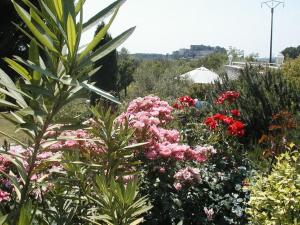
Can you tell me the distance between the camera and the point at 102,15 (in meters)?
1.64

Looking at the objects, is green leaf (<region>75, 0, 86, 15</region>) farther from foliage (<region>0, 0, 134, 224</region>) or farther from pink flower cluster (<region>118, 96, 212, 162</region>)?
pink flower cluster (<region>118, 96, 212, 162</region>)

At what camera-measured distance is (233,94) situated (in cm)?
800

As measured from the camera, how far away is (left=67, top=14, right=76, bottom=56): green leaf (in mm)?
1429

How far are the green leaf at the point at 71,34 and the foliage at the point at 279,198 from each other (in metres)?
2.22

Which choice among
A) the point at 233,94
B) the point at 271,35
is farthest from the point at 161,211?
the point at 271,35

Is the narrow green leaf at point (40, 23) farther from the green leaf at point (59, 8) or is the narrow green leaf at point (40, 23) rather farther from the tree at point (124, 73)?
the tree at point (124, 73)

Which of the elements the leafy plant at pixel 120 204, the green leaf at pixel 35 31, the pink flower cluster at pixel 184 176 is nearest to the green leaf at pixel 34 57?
the green leaf at pixel 35 31

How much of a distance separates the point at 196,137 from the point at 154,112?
2.01 meters

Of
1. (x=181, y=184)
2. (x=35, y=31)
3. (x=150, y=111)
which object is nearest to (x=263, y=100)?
(x=150, y=111)

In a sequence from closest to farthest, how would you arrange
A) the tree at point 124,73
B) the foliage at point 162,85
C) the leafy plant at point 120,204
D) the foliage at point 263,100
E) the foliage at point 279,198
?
1. the leafy plant at point 120,204
2. the foliage at point 279,198
3. the foliage at point 263,100
4. the foliage at point 162,85
5. the tree at point 124,73

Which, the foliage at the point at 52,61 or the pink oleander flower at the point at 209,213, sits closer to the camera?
the foliage at the point at 52,61

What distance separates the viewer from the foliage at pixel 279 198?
3.22 metres

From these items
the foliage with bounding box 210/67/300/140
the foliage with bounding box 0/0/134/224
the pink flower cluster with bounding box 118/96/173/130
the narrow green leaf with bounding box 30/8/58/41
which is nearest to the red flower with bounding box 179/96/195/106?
the foliage with bounding box 210/67/300/140

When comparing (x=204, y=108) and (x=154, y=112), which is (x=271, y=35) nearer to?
(x=204, y=108)
